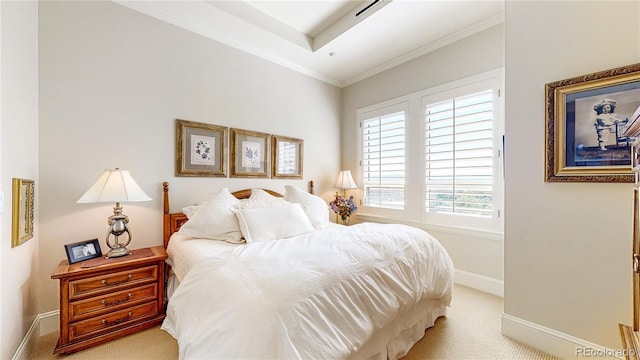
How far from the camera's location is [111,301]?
194 cm

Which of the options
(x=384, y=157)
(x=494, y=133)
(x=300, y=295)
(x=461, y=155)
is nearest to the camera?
(x=300, y=295)

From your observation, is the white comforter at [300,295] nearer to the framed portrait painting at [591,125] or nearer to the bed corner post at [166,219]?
the bed corner post at [166,219]

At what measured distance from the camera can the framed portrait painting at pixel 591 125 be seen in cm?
152

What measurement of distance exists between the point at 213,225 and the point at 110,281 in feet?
2.69

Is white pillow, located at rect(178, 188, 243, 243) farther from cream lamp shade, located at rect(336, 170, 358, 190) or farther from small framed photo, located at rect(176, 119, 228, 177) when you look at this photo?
cream lamp shade, located at rect(336, 170, 358, 190)

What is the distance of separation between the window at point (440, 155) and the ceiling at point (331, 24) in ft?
2.04

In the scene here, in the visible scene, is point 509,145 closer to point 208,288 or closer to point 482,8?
point 482,8

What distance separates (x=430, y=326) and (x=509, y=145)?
5.30 ft

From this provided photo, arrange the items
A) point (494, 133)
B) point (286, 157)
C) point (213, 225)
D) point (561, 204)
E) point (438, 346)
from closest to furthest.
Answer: point (561, 204), point (438, 346), point (213, 225), point (494, 133), point (286, 157)

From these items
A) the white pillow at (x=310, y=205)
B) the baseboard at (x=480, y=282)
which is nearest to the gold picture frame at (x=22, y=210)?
the white pillow at (x=310, y=205)

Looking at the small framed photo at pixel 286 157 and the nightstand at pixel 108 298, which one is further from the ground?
the small framed photo at pixel 286 157

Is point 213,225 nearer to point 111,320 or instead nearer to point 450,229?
point 111,320

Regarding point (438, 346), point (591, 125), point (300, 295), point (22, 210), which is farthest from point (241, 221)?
point (591, 125)

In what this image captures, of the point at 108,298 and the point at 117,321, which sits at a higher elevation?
the point at 108,298
